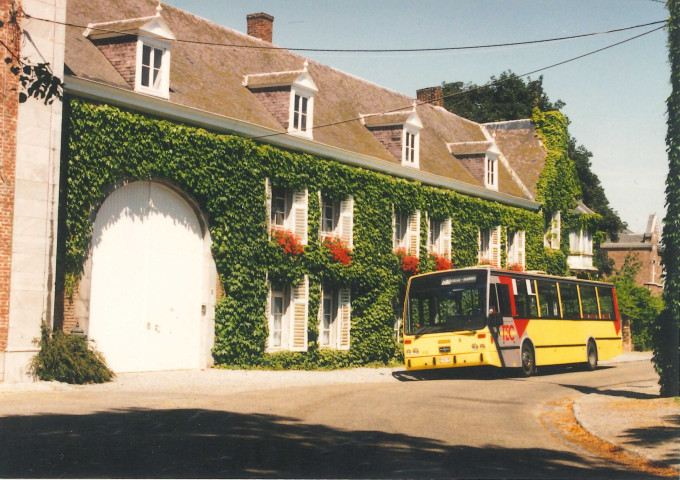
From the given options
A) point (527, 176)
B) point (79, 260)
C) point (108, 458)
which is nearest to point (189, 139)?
point (79, 260)

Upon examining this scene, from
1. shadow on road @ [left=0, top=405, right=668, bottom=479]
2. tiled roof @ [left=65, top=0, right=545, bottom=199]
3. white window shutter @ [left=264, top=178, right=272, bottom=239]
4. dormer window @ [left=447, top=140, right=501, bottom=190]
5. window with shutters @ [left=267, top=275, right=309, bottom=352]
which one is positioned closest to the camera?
shadow on road @ [left=0, top=405, right=668, bottom=479]

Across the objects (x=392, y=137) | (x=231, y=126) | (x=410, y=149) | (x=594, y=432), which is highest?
(x=392, y=137)

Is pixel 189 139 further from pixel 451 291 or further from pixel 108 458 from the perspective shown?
pixel 108 458

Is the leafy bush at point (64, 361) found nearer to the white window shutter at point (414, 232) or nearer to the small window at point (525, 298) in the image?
the small window at point (525, 298)

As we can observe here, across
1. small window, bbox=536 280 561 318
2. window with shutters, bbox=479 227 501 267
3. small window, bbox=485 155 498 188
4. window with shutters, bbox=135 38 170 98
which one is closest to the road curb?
small window, bbox=536 280 561 318

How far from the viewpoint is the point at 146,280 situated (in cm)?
2158

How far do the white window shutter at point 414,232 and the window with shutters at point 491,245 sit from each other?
18.5ft

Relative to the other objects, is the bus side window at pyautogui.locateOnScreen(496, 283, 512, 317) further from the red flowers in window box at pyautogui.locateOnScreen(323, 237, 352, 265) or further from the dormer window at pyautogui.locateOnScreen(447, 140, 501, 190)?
the dormer window at pyautogui.locateOnScreen(447, 140, 501, 190)

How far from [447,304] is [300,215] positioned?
5647mm

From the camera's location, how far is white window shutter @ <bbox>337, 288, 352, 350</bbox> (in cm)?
2850

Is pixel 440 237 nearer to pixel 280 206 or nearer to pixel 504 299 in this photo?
pixel 280 206

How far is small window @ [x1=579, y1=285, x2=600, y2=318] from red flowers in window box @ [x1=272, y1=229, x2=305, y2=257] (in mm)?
9100

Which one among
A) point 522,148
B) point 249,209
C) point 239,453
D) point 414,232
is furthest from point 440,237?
point 239,453

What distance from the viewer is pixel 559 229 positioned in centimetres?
4306
